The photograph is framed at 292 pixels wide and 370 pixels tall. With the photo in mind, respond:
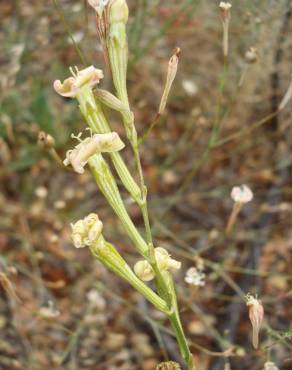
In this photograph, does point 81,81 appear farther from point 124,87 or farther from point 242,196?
point 242,196

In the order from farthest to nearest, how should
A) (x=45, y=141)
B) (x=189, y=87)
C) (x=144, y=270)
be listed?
1. (x=189, y=87)
2. (x=45, y=141)
3. (x=144, y=270)

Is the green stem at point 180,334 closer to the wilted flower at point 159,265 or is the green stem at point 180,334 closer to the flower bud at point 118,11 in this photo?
the wilted flower at point 159,265

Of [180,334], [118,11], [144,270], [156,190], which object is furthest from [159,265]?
[156,190]

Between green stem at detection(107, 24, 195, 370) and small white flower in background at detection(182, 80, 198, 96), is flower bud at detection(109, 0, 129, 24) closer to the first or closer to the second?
green stem at detection(107, 24, 195, 370)

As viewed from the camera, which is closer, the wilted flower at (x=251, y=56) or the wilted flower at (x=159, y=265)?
the wilted flower at (x=159, y=265)

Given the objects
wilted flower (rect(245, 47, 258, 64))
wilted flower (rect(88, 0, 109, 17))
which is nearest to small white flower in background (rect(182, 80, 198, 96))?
wilted flower (rect(245, 47, 258, 64))

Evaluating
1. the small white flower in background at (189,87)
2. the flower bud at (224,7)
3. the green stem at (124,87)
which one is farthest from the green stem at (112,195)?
the small white flower in background at (189,87)
